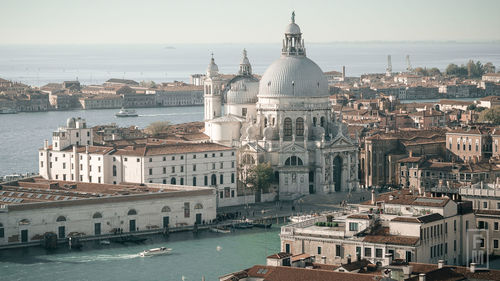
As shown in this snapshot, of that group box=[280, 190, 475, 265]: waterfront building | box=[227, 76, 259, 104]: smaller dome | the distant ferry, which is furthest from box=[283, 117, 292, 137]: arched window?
the distant ferry

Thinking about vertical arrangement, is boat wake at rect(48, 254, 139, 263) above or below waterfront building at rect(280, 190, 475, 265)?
below

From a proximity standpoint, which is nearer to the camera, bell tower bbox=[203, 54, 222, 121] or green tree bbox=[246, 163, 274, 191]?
green tree bbox=[246, 163, 274, 191]

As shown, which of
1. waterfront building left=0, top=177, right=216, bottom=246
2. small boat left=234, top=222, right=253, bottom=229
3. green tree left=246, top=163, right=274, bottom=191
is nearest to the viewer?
waterfront building left=0, top=177, right=216, bottom=246

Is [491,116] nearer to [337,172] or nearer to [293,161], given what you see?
[337,172]

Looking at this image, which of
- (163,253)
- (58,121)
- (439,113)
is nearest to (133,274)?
(163,253)

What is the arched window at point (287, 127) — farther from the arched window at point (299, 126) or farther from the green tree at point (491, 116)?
the green tree at point (491, 116)

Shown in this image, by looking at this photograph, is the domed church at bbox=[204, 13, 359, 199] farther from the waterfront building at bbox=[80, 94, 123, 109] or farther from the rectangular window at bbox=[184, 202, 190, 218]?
the waterfront building at bbox=[80, 94, 123, 109]

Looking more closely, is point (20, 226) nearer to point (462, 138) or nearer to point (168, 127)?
point (462, 138)
